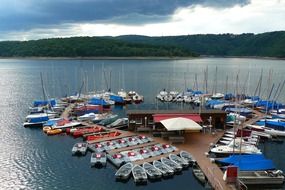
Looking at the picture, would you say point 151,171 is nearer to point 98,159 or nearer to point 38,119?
point 98,159

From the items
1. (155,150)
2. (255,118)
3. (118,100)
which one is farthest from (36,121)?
(255,118)

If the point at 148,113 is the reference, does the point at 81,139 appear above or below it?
below

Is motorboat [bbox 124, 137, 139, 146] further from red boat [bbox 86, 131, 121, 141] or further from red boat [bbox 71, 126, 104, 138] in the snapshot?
red boat [bbox 71, 126, 104, 138]

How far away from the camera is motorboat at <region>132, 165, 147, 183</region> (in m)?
33.7

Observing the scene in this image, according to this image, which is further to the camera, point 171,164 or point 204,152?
point 204,152

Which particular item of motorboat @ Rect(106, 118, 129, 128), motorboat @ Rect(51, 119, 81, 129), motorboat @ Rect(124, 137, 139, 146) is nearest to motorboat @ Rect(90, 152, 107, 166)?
motorboat @ Rect(124, 137, 139, 146)

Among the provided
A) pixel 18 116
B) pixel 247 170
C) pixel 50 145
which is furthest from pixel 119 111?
pixel 247 170

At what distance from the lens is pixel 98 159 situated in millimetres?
38844

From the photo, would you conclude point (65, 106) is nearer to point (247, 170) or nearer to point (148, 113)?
point (148, 113)

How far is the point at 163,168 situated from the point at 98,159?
7908mm

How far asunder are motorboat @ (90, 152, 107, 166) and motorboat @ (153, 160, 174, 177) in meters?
5.98

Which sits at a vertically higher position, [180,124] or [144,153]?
[180,124]

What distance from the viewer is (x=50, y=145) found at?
47531mm

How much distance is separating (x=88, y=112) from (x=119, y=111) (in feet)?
30.5
